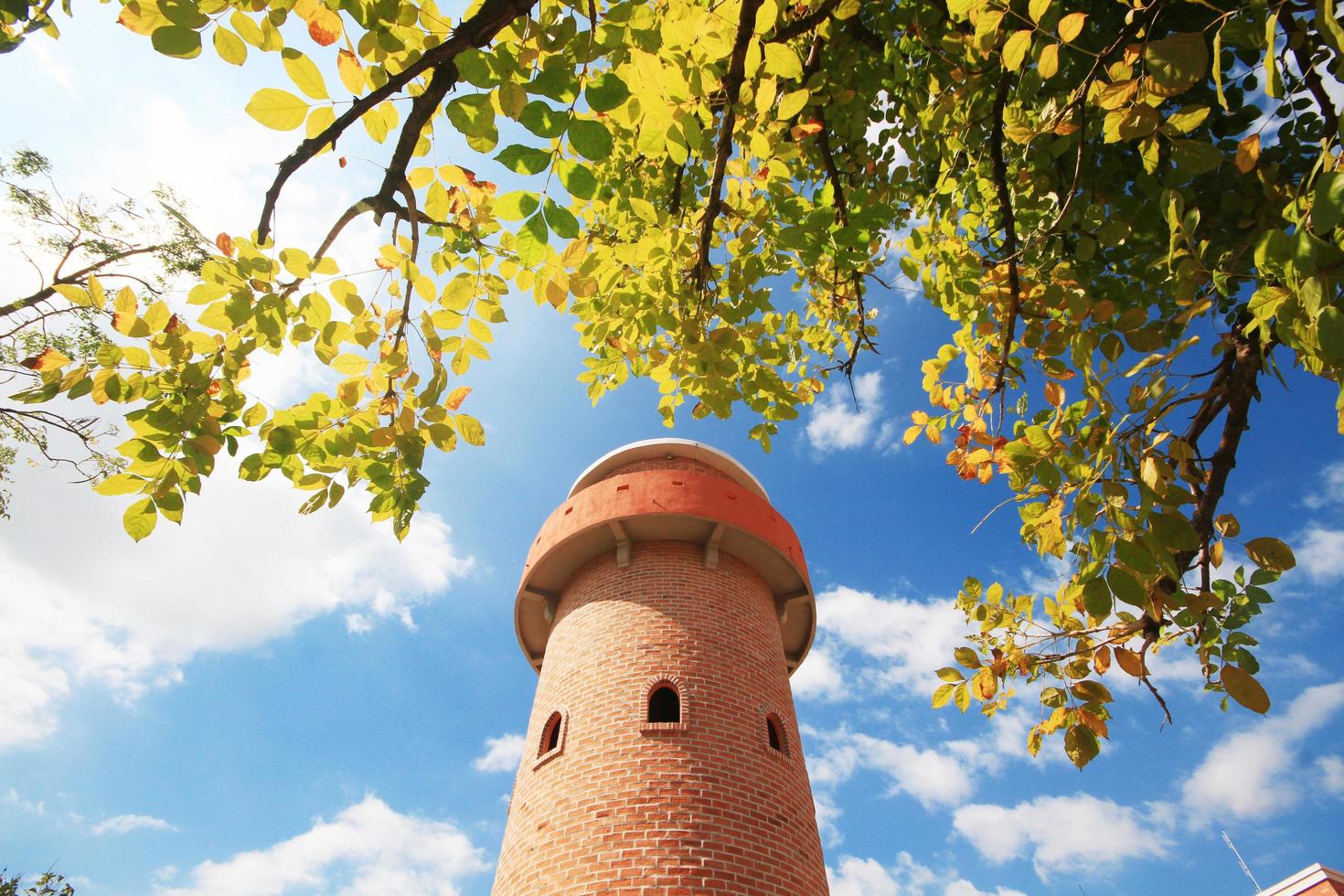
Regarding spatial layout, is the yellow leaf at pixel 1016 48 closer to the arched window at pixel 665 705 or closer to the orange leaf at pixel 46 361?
the orange leaf at pixel 46 361

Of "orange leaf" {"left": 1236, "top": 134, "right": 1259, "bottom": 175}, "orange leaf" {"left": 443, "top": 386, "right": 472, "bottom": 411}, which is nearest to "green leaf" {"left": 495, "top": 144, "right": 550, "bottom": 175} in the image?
"orange leaf" {"left": 443, "top": 386, "right": 472, "bottom": 411}

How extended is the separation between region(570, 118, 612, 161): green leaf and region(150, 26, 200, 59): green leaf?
3.09 feet


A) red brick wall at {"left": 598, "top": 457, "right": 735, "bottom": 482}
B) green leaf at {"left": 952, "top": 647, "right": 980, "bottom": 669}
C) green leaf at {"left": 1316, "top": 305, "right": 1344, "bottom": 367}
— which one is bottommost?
green leaf at {"left": 1316, "top": 305, "right": 1344, "bottom": 367}

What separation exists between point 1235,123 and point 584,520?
284 inches

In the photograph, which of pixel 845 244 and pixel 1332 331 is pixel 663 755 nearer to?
pixel 845 244

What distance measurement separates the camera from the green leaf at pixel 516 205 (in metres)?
1.77

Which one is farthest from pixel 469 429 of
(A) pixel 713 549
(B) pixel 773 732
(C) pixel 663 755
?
(A) pixel 713 549

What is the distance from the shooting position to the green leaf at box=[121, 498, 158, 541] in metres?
2.10

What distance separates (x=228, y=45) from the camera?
1.74 meters

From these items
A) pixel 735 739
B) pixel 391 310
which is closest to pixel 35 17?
pixel 391 310

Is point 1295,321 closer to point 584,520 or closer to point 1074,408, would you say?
point 1074,408

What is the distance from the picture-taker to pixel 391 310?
2.51 m

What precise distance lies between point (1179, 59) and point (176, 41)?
2.42 m

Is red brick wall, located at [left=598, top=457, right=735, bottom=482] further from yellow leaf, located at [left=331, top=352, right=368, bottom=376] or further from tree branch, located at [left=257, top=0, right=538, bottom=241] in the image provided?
tree branch, located at [left=257, top=0, right=538, bottom=241]
